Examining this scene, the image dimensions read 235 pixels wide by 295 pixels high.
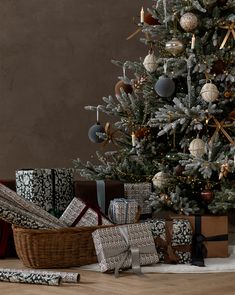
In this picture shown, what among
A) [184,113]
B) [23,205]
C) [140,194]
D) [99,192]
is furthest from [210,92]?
[23,205]

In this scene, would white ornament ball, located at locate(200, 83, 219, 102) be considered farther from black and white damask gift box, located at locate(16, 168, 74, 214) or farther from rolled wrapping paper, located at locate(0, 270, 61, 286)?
rolled wrapping paper, located at locate(0, 270, 61, 286)

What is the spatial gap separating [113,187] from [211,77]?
945 millimetres

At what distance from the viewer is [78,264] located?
3.56m

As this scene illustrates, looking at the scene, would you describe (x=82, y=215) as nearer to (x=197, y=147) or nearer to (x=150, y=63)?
(x=197, y=147)

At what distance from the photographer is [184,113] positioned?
4332 mm

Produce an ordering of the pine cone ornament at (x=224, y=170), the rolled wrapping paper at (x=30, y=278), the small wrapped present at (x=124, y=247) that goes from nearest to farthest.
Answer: the rolled wrapping paper at (x=30, y=278) < the small wrapped present at (x=124, y=247) < the pine cone ornament at (x=224, y=170)

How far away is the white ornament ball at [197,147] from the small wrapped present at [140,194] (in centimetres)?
37

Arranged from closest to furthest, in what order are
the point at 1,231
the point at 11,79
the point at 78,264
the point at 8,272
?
the point at 8,272 < the point at 78,264 < the point at 1,231 < the point at 11,79

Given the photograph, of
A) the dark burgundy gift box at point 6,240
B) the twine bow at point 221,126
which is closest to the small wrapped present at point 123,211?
the dark burgundy gift box at point 6,240

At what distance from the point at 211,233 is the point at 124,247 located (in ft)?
1.72

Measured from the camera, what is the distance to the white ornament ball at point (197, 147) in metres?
4.21

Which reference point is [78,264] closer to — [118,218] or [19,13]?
[118,218]

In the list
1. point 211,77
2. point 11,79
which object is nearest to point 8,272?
point 211,77

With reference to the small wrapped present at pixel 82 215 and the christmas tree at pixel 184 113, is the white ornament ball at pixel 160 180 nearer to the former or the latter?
the christmas tree at pixel 184 113
